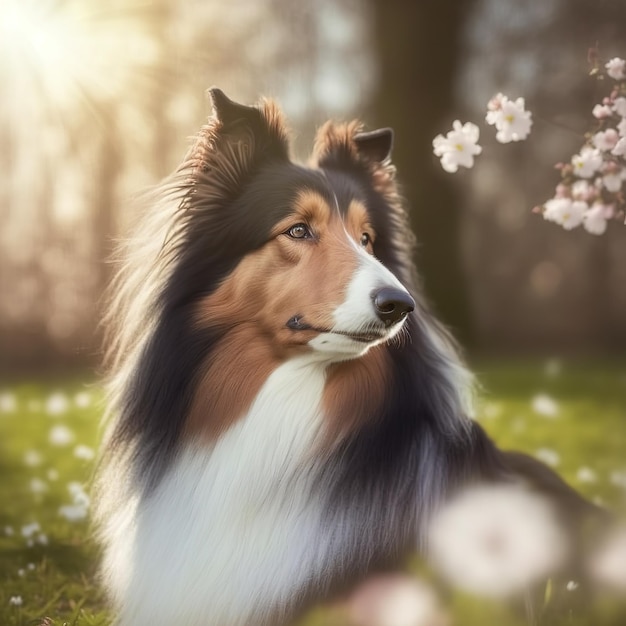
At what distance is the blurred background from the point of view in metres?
4.97

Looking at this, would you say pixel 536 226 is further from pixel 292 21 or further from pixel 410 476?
pixel 410 476

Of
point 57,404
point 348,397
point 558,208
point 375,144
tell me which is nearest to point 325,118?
point 375,144

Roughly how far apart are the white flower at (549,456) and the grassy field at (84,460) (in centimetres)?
2

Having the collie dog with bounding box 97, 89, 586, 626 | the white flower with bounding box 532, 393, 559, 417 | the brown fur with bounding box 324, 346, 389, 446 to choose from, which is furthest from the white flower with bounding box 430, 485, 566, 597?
the white flower with bounding box 532, 393, 559, 417

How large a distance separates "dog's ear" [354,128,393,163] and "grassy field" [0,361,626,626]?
1.45 metres

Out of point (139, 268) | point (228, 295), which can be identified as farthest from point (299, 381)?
point (139, 268)

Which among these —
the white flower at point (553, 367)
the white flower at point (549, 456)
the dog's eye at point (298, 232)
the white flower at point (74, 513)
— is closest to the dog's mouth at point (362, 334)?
the dog's eye at point (298, 232)

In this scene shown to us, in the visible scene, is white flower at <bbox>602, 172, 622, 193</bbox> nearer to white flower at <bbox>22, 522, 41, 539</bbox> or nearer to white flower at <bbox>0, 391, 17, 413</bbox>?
white flower at <bbox>22, 522, 41, 539</bbox>

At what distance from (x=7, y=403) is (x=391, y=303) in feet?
18.6

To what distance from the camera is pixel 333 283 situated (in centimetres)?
238

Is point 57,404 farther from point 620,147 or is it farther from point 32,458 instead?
point 620,147

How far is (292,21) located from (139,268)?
4.11 metres

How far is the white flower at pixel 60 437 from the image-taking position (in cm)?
548

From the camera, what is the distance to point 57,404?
6.34 metres
